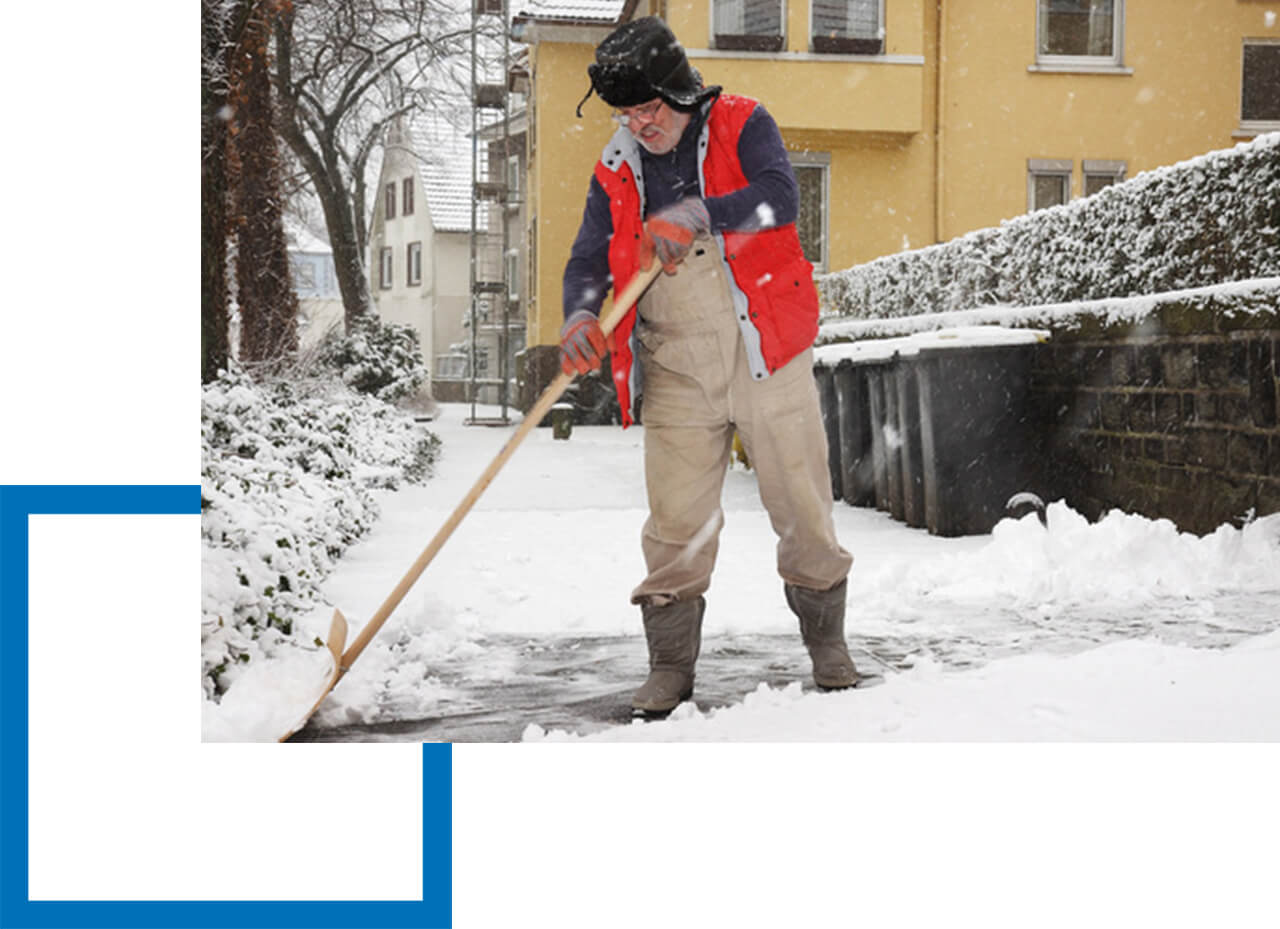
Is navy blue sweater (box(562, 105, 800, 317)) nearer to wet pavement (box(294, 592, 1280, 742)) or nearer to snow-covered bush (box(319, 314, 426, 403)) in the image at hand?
wet pavement (box(294, 592, 1280, 742))

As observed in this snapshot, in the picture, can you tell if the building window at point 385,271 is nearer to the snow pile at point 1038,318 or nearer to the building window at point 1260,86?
the snow pile at point 1038,318

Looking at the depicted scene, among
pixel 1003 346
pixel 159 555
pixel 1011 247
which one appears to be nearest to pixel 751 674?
pixel 159 555

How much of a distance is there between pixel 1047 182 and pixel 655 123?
2.51 meters

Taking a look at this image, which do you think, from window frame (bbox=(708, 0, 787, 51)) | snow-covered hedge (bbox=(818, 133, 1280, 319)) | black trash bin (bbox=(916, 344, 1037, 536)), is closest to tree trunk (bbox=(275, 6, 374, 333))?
window frame (bbox=(708, 0, 787, 51))

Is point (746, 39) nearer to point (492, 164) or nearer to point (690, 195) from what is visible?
point (492, 164)

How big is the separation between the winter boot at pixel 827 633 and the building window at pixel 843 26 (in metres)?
1.76

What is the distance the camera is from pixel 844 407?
5.37 m

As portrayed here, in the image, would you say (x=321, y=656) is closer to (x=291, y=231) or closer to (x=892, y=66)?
(x=892, y=66)

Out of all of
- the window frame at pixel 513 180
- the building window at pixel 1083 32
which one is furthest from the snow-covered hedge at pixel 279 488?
the building window at pixel 1083 32

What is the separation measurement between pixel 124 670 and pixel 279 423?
7.66ft

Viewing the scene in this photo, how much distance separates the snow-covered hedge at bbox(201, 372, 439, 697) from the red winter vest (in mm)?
992

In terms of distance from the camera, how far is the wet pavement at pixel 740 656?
8.67 feet

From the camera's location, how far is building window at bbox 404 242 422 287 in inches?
182

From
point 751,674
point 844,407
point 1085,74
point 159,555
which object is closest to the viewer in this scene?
point 159,555
